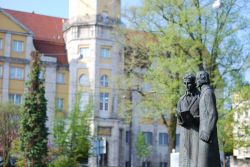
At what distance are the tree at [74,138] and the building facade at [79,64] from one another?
514 inches

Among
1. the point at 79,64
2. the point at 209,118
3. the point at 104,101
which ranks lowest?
the point at 209,118

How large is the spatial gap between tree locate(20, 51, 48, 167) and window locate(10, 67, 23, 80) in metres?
20.9

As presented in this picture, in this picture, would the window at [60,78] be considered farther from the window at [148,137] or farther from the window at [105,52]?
the window at [148,137]

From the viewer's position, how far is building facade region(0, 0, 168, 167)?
5262 centimetres

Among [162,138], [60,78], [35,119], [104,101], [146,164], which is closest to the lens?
[35,119]

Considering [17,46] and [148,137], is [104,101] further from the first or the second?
[17,46]

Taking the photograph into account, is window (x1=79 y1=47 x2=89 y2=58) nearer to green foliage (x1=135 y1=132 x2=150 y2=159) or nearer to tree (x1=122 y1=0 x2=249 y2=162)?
green foliage (x1=135 y1=132 x2=150 y2=159)

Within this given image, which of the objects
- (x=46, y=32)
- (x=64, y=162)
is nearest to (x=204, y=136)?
(x=64, y=162)

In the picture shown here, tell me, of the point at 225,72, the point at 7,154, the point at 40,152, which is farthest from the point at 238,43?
the point at 7,154

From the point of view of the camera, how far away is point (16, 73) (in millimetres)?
53219

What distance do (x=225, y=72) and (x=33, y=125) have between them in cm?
1264

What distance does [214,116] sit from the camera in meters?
8.25

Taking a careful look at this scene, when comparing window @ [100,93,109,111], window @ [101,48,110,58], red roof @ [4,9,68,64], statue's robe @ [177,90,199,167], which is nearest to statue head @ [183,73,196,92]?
statue's robe @ [177,90,199,167]

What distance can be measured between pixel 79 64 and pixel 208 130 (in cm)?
4733
